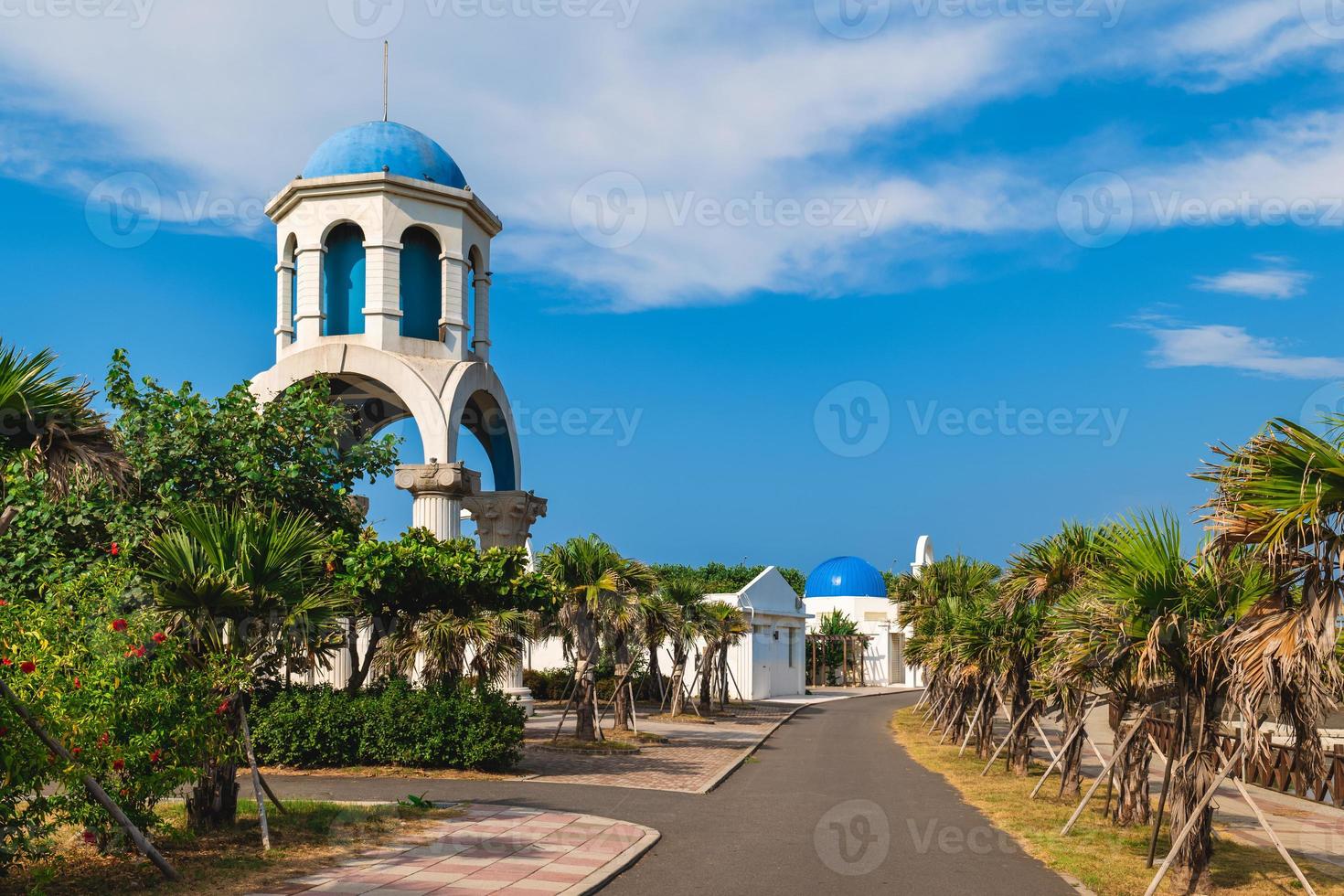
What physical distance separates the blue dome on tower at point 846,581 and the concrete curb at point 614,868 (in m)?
62.9

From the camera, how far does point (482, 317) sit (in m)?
27.1

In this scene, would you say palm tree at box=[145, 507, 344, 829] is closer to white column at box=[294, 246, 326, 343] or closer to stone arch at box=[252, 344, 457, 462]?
stone arch at box=[252, 344, 457, 462]

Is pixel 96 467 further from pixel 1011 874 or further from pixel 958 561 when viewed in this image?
pixel 958 561

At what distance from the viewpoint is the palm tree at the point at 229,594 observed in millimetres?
12375

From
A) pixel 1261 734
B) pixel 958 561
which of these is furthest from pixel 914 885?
pixel 958 561

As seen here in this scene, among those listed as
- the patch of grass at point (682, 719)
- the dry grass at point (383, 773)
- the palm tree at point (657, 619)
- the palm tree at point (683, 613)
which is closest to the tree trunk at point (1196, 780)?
the dry grass at point (383, 773)

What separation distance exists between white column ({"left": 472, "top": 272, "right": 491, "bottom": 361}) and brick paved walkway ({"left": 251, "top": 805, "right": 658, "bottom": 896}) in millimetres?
13860

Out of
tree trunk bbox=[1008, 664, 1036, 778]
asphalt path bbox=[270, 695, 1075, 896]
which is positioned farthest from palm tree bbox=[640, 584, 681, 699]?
tree trunk bbox=[1008, 664, 1036, 778]

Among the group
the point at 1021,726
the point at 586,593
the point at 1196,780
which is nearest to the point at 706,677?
the point at 586,593

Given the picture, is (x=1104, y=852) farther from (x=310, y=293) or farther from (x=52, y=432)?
(x=310, y=293)

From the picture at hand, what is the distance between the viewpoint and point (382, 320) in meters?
24.5

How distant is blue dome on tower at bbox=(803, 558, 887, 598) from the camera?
76875mm

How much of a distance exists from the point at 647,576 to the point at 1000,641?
8.52 meters

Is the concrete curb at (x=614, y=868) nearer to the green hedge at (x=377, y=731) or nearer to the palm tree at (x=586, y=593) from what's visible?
the green hedge at (x=377, y=731)
